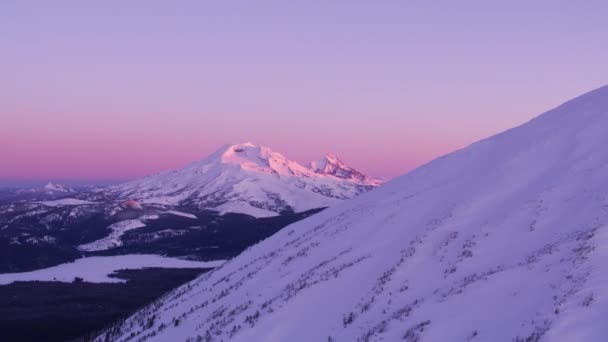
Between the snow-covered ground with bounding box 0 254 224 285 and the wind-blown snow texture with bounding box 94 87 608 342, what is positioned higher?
the wind-blown snow texture with bounding box 94 87 608 342

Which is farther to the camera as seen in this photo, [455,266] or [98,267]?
[98,267]

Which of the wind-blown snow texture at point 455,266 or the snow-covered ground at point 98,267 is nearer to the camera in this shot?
the wind-blown snow texture at point 455,266

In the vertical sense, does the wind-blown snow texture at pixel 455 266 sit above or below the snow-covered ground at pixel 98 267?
above

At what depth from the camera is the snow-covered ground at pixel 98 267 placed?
4970 inches

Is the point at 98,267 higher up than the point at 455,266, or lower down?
lower down

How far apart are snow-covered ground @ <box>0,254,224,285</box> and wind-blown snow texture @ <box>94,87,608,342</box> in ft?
271

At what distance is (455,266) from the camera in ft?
88.8

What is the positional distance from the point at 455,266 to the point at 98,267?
13294 cm

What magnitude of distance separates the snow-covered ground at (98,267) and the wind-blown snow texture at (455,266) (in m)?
82.7

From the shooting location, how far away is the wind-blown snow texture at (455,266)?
762 inches

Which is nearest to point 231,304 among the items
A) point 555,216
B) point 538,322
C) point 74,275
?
point 555,216

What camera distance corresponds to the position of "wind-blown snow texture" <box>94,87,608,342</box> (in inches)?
762

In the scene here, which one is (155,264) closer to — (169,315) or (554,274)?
(169,315)

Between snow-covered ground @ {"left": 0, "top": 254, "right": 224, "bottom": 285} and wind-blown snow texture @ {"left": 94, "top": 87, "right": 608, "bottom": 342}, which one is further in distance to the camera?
snow-covered ground @ {"left": 0, "top": 254, "right": 224, "bottom": 285}
